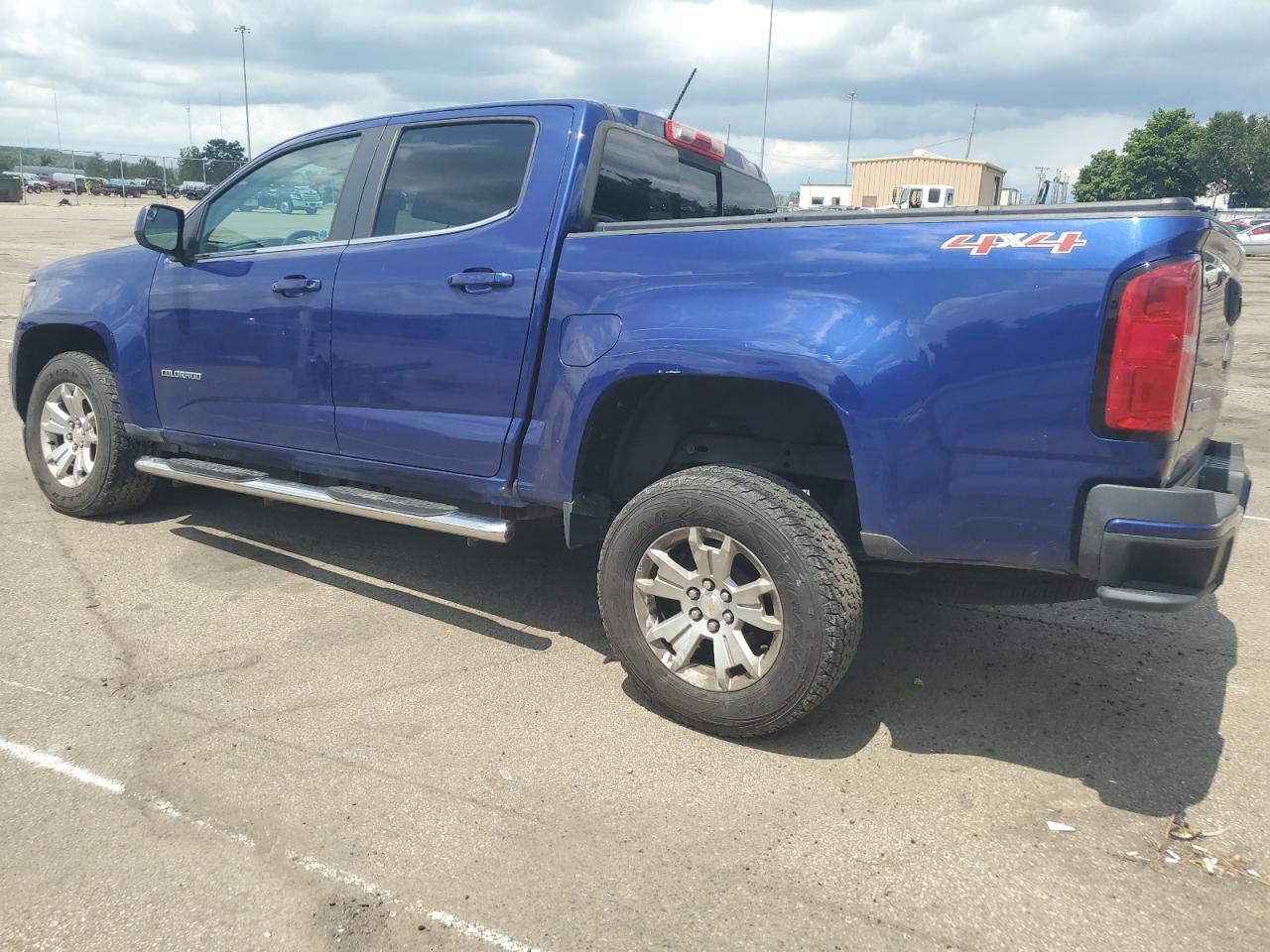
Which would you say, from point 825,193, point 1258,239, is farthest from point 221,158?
point 1258,239

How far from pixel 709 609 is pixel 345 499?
5.78ft

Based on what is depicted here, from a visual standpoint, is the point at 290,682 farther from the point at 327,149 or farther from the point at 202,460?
the point at 327,149

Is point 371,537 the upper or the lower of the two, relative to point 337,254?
lower

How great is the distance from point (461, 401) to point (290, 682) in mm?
1204

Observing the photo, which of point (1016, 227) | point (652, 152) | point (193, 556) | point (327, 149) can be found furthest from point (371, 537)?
point (1016, 227)

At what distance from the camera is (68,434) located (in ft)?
18.0

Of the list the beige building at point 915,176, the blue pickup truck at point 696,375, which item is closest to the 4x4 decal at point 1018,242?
the blue pickup truck at point 696,375

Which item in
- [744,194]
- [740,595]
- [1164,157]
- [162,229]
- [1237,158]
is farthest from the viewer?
[1164,157]

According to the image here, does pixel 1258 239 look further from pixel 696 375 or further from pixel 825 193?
pixel 696 375

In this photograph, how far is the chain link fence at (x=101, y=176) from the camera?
46.6 metres

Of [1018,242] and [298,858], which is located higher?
[1018,242]

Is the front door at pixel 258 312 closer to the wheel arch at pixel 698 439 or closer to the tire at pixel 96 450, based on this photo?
the tire at pixel 96 450

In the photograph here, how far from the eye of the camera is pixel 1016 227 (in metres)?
2.69

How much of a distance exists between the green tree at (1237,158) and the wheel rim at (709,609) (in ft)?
236
